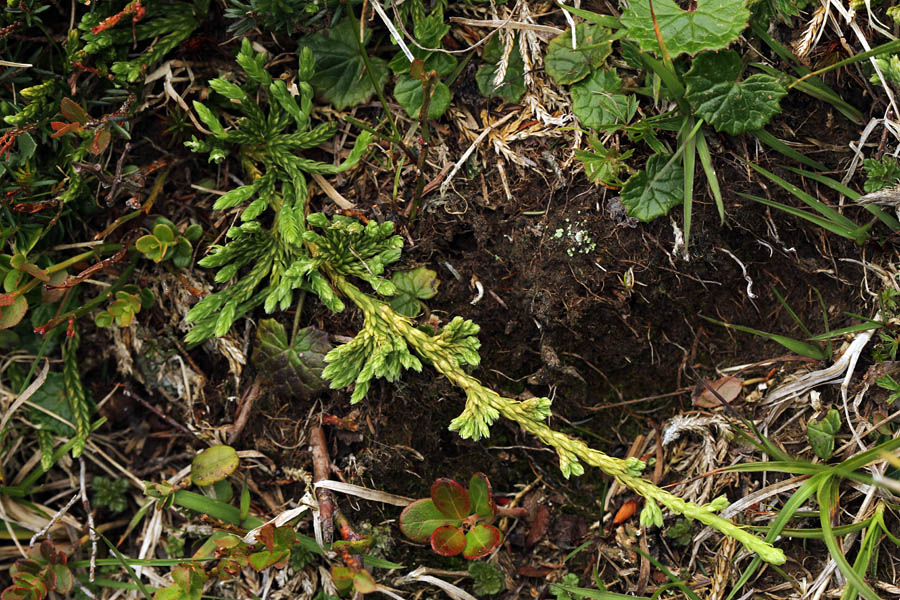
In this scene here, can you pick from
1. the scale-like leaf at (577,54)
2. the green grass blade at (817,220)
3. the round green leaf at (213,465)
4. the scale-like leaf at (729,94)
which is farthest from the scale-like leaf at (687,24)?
the round green leaf at (213,465)

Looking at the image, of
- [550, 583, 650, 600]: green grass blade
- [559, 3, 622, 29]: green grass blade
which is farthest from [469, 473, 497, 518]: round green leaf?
[559, 3, 622, 29]: green grass blade

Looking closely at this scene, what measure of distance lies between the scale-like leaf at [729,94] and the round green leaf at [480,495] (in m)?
1.53

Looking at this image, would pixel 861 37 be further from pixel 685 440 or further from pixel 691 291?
pixel 685 440

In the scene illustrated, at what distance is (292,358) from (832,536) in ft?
6.45

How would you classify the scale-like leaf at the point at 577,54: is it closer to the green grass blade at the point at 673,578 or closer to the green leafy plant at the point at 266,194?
the green leafy plant at the point at 266,194

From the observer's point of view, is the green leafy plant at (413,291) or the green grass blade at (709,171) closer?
the green grass blade at (709,171)

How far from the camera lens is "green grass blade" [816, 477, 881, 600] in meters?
1.92

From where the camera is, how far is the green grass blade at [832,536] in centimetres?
192

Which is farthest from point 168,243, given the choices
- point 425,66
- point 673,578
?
point 673,578

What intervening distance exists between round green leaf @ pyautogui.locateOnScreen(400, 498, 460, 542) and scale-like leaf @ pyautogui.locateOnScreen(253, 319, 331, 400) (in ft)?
1.91

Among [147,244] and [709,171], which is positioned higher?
[709,171]

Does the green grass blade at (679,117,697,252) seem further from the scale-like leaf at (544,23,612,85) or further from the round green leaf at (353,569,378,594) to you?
the round green leaf at (353,569,378,594)

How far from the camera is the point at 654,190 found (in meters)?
2.32

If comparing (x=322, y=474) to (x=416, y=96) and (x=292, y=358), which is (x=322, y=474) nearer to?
(x=292, y=358)
